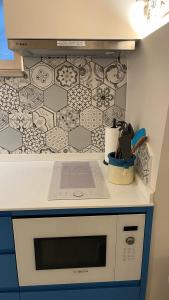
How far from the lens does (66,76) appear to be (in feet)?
5.24

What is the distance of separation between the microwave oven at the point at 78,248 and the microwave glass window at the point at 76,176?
24 cm

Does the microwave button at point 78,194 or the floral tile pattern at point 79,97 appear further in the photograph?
the floral tile pattern at point 79,97

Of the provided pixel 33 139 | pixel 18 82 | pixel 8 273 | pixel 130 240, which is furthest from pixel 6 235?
pixel 18 82

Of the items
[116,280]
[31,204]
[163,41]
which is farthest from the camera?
[116,280]

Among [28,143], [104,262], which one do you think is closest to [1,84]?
[28,143]

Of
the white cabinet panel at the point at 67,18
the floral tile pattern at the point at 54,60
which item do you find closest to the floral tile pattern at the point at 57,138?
the floral tile pattern at the point at 54,60

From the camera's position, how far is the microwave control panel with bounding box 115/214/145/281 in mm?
1163

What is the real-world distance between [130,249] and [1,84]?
4.10ft

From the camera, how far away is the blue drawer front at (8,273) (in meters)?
1.19

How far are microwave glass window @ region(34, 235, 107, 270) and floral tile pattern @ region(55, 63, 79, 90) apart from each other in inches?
37.7

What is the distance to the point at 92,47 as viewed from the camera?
3.92 feet

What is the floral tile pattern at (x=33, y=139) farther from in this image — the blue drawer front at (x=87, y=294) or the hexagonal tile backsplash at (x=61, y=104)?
the blue drawer front at (x=87, y=294)

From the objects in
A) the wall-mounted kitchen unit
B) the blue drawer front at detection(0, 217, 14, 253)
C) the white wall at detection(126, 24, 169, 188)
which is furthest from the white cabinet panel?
the blue drawer front at detection(0, 217, 14, 253)

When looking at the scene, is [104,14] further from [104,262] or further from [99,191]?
[104,262]
